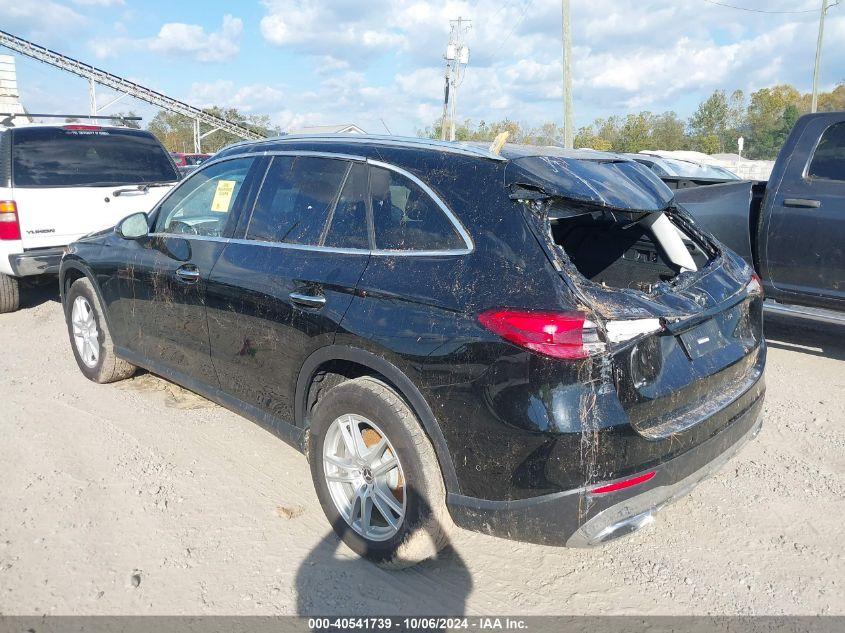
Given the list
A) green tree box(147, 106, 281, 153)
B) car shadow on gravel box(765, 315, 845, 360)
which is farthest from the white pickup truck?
green tree box(147, 106, 281, 153)

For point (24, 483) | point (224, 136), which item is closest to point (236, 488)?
point (24, 483)

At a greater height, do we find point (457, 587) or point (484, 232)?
point (484, 232)

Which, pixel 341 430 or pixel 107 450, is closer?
pixel 341 430

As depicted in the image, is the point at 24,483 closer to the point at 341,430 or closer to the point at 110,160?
the point at 341,430

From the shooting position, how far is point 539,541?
100 inches

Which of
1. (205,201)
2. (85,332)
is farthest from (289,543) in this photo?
(85,332)

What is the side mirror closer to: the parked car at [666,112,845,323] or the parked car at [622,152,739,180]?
the parked car at [666,112,845,323]

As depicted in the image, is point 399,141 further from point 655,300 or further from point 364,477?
point 364,477

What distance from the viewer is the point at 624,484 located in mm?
2480

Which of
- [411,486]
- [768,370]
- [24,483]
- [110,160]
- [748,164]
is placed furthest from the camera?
[748,164]

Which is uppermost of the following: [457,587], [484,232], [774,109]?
[774,109]

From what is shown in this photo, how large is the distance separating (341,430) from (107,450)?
1.88 m

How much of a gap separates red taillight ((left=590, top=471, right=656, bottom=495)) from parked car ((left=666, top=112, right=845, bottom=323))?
3765mm

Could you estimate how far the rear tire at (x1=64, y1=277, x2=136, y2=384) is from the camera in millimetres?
5047
